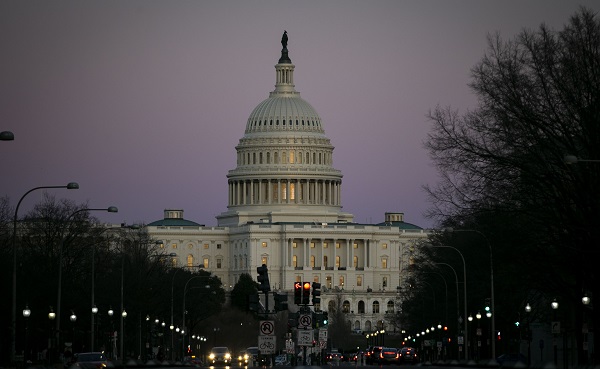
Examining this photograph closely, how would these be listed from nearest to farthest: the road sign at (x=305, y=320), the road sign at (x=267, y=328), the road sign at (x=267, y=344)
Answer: the road sign at (x=267, y=344), the road sign at (x=267, y=328), the road sign at (x=305, y=320)

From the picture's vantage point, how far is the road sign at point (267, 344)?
70.6 metres

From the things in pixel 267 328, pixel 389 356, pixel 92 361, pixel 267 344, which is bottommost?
pixel 92 361

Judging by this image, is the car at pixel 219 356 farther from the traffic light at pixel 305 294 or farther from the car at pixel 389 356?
the traffic light at pixel 305 294

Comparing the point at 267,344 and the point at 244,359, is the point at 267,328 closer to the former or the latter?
the point at 267,344

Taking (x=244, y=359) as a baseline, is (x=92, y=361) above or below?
below

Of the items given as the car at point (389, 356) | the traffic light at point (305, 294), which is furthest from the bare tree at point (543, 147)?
the car at point (389, 356)

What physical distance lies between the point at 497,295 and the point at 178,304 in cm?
4383

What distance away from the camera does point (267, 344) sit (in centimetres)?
7106

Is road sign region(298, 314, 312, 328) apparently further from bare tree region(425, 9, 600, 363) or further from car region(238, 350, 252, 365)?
car region(238, 350, 252, 365)

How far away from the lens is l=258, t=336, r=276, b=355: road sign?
232 ft

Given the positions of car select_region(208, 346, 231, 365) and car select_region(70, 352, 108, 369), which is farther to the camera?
car select_region(208, 346, 231, 365)

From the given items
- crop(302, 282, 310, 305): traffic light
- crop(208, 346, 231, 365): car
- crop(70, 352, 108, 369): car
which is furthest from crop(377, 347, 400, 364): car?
crop(70, 352, 108, 369): car

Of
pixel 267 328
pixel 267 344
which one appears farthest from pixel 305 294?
pixel 267 344

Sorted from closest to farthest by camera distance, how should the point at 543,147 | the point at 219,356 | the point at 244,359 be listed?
the point at 543,147 → the point at 219,356 → the point at 244,359
